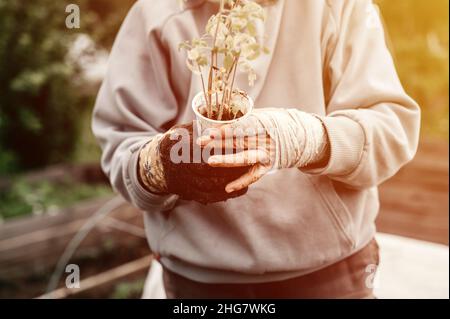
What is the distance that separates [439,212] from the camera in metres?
3.68

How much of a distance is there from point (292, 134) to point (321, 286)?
52 cm

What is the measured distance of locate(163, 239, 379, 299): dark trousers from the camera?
149cm

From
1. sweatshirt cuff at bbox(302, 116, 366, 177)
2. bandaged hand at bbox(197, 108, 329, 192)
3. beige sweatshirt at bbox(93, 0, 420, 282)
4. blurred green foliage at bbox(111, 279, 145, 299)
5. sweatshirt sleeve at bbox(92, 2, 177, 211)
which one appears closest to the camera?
bandaged hand at bbox(197, 108, 329, 192)

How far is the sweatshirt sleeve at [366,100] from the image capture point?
1.33 meters

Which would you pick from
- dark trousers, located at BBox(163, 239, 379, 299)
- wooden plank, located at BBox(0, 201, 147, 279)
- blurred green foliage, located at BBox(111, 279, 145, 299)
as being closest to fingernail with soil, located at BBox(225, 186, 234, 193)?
dark trousers, located at BBox(163, 239, 379, 299)

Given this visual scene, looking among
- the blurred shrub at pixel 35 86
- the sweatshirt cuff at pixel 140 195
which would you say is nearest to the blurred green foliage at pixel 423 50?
the blurred shrub at pixel 35 86

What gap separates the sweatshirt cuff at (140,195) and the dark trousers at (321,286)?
0.28 meters

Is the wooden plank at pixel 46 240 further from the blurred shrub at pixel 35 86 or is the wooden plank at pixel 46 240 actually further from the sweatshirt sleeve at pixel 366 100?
the sweatshirt sleeve at pixel 366 100

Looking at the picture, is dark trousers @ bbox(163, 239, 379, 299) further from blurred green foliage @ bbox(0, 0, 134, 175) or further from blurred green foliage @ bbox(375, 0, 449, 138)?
blurred green foliage @ bbox(0, 0, 134, 175)

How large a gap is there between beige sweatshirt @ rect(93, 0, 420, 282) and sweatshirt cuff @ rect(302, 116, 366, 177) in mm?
10

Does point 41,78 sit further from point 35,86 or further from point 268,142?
point 268,142

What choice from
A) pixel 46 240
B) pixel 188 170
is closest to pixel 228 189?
pixel 188 170

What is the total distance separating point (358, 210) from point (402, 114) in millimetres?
295

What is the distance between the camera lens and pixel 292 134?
1.22 metres
